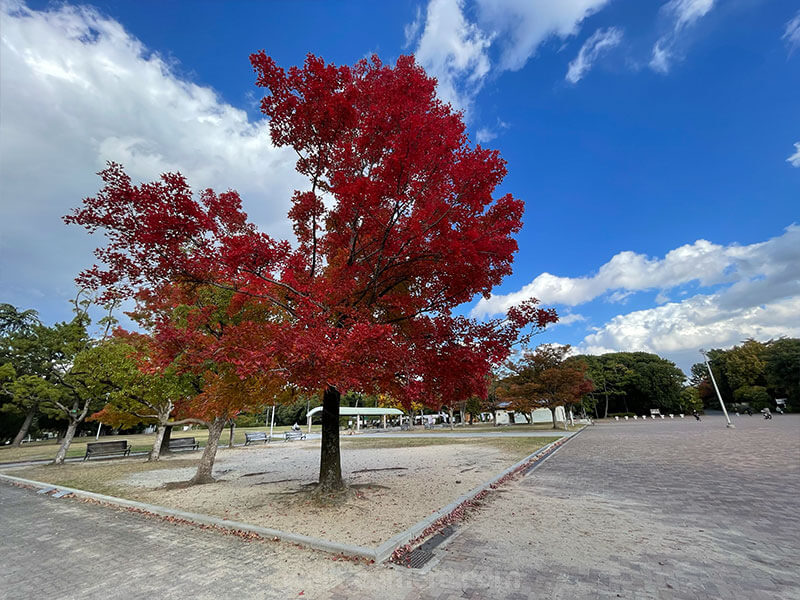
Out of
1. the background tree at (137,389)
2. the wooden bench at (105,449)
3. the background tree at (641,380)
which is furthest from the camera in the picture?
the background tree at (641,380)

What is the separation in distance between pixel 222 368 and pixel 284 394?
2.16m

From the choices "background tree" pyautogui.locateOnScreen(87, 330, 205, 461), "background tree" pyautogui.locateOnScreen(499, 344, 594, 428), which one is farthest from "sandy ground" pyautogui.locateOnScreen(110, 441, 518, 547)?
"background tree" pyautogui.locateOnScreen(499, 344, 594, 428)

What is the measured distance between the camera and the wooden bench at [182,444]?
67.1 ft

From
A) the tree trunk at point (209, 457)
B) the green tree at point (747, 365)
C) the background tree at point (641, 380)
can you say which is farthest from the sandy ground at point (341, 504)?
the green tree at point (747, 365)

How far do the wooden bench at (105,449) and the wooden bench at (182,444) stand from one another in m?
2.06

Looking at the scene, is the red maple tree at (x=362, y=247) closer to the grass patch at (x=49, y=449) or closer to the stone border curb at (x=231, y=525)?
the stone border curb at (x=231, y=525)

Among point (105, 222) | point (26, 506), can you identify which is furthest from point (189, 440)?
point (105, 222)

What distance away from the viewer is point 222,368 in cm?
857

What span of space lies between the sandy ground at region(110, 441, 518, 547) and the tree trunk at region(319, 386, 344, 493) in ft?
1.65

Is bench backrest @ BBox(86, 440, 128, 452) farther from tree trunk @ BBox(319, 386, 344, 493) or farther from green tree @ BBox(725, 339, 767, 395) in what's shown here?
green tree @ BBox(725, 339, 767, 395)

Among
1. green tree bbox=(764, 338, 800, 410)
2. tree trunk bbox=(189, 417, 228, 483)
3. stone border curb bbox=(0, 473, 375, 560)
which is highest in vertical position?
green tree bbox=(764, 338, 800, 410)

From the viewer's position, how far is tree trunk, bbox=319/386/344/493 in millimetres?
7777

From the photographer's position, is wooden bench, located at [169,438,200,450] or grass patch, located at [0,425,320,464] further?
wooden bench, located at [169,438,200,450]

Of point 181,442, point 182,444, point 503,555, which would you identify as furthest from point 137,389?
point 503,555
